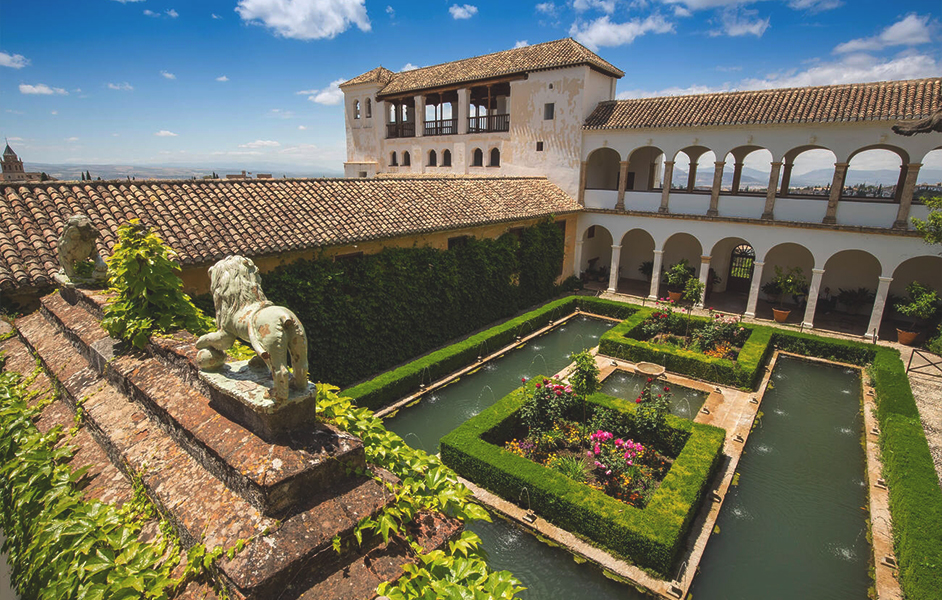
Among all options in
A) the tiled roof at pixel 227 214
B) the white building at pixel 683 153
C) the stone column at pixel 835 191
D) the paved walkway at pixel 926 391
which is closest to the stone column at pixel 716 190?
the white building at pixel 683 153

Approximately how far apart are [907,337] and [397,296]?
60.7 feet

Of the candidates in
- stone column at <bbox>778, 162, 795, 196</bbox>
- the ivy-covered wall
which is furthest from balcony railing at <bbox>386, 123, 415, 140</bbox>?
stone column at <bbox>778, 162, 795, 196</bbox>

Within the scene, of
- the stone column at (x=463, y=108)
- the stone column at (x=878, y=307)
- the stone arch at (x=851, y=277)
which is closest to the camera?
the stone column at (x=878, y=307)

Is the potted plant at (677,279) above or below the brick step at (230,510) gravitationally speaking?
below

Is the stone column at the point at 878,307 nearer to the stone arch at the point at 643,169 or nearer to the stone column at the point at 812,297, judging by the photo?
the stone column at the point at 812,297

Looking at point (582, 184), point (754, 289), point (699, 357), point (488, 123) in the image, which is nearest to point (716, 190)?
point (754, 289)

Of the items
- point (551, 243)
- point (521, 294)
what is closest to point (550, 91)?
point (551, 243)

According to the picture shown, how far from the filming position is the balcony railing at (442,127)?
1161 inches

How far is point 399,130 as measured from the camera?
32719 mm

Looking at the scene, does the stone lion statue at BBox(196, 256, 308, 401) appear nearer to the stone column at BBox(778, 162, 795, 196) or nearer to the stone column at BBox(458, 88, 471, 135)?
the stone column at BBox(458, 88, 471, 135)

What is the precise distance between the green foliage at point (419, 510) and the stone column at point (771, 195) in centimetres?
2080

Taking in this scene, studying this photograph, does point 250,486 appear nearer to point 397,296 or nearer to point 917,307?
point 397,296

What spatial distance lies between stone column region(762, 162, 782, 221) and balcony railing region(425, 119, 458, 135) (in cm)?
1720

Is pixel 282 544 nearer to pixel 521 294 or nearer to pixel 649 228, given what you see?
pixel 521 294
